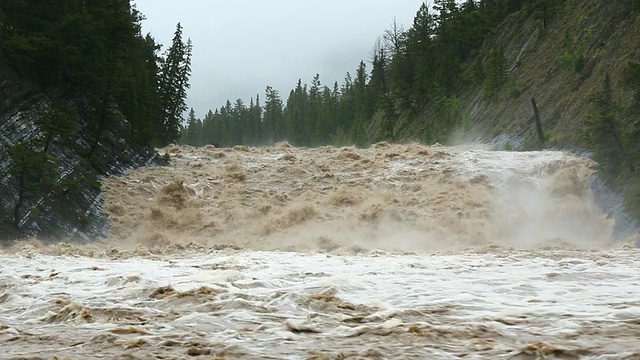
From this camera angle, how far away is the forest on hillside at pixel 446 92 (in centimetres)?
1816

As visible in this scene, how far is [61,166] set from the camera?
65.4 ft

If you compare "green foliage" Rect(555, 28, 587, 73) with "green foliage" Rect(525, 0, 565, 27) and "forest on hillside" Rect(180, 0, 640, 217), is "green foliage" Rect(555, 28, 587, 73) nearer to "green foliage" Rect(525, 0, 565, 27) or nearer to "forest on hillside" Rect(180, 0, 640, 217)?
"forest on hillside" Rect(180, 0, 640, 217)

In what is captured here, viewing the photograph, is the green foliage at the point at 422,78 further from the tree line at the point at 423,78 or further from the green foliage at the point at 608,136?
the green foliage at the point at 608,136

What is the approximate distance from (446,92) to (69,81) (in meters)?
33.5

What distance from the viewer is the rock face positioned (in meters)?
17.2

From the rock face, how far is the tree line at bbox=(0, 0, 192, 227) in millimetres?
87

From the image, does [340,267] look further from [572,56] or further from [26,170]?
[572,56]

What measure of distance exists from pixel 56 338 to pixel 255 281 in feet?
12.4

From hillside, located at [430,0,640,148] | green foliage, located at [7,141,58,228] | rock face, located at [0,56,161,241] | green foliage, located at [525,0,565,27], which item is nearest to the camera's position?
green foliage, located at [7,141,58,228]

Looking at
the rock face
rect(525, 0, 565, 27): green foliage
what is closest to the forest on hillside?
rect(525, 0, 565, 27): green foliage

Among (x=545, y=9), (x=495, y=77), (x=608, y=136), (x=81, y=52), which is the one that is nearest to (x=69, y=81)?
(x=81, y=52)

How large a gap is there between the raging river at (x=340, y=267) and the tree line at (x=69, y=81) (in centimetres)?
210

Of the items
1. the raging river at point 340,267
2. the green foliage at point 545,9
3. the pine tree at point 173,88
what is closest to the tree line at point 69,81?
the raging river at point 340,267

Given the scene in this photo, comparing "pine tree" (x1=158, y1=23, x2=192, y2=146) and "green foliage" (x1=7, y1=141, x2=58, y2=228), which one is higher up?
"pine tree" (x1=158, y1=23, x2=192, y2=146)
